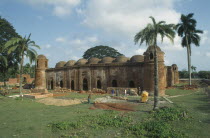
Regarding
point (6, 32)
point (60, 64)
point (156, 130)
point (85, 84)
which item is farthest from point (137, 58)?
point (6, 32)

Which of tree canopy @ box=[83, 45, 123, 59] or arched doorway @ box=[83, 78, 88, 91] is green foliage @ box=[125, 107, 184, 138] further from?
tree canopy @ box=[83, 45, 123, 59]

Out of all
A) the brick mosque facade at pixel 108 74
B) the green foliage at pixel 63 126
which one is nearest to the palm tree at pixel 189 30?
the brick mosque facade at pixel 108 74

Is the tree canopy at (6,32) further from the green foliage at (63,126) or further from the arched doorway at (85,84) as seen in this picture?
the green foliage at (63,126)

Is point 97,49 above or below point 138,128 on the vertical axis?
above

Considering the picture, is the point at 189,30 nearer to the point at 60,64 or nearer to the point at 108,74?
the point at 108,74

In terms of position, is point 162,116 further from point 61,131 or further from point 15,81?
point 15,81

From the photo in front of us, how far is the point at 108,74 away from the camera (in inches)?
998

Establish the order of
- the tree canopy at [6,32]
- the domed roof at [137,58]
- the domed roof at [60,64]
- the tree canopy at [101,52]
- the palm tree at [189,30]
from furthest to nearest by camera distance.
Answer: the tree canopy at [101,52]
the domed roof at [60,64]
the tree canopy at [6,32]
the palm tree at [189,30]
the domed roof at [137,58]

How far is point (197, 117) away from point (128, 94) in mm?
11499

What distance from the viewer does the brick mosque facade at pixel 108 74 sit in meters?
20.7

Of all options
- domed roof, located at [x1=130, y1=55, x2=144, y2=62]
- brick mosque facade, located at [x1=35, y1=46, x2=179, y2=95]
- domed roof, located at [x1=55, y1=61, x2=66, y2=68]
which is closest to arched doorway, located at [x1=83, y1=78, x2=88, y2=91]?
brick mosque facade, located at [x1=35, y1=46, x2=179, y2=95]

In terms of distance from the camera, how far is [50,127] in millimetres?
8195

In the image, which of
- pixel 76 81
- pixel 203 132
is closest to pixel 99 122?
pixel 203 132

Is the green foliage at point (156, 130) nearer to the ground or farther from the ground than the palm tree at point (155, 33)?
nearer to the ground
